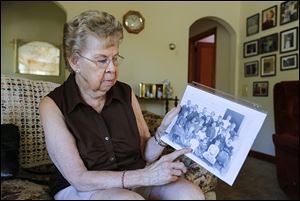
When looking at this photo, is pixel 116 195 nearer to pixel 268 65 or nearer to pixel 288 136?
pixel 288 136

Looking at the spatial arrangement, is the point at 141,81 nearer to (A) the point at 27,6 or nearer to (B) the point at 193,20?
(B) the point at 193,20

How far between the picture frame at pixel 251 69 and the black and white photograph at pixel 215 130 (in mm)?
3312

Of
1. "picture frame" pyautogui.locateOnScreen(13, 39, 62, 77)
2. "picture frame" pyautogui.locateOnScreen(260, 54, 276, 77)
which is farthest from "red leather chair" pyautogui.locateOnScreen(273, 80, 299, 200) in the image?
"picture frame" pyautogui.locateOnScreen(13, 39, 62, 77)

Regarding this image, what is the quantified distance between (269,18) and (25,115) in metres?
3.38

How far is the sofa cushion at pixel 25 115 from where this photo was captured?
126 cm

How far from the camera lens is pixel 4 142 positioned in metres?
0.98

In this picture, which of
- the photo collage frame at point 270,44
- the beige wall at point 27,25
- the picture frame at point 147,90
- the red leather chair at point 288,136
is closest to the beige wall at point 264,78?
the photo collage frame at point 270,44

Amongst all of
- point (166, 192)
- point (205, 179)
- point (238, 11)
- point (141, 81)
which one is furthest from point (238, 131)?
point (238, 11)

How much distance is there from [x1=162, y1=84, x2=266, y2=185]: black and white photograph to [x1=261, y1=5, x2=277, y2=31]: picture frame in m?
3.23

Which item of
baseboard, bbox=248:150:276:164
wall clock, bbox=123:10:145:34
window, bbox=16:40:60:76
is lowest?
baseboard, bbox=248:150:276:164

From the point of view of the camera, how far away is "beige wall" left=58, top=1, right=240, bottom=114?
12.6 ft

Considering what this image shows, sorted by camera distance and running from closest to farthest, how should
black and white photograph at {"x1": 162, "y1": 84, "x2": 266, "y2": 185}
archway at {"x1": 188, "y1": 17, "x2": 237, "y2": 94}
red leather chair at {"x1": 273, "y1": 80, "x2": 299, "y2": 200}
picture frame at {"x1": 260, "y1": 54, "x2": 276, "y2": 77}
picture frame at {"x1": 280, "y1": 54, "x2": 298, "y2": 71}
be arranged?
black and white photograph at {"x1": 162, "y1": 84, "x2": 266, "y2": 185}
red leather chair at {"x1": 273, "y1": 80, "x2": 299, "y2": 200}
picture frame at {"x1": 280, "y1": 54, "x2": 298, "y2": 71}
picture frame at {"x1": 260, "y1": 54, "x2": 276, "y2": 77}
archway at {"x1": 188, "y1": 17, "x2": 237, "y2": 94}

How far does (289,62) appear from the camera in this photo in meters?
3.46

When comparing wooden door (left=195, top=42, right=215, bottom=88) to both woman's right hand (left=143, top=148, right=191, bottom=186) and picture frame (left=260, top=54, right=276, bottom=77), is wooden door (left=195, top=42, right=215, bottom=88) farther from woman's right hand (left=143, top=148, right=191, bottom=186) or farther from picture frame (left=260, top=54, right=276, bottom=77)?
woman's right hand (left=143, top=148, right=191, bottom=186)
